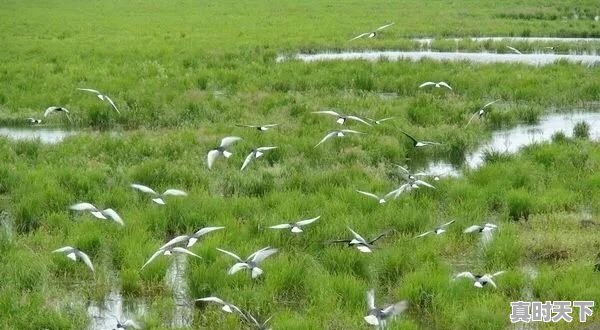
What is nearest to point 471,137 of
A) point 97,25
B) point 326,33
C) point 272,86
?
point 272,86

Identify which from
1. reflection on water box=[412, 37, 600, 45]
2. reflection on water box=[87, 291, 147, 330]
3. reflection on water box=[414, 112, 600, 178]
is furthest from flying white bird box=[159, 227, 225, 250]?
reflection on water box=[412, 37, 600, 45]

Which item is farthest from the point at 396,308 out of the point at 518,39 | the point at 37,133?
the point at 518,39

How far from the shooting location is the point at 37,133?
50.0 feet

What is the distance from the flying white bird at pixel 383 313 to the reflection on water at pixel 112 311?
2.12m

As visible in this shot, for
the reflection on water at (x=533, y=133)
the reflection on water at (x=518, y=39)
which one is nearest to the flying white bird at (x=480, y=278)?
the reflection on water at (x=533, y=133)

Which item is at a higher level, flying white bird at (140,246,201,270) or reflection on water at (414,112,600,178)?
flying white bird at (140,246,201,270)

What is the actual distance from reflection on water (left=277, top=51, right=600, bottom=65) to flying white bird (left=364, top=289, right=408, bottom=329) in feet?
50.8

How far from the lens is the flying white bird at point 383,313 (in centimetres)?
674

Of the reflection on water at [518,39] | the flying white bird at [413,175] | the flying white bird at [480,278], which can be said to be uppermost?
the flying white bird at [480,278]

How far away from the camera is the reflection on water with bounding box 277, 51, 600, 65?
22.2 meters

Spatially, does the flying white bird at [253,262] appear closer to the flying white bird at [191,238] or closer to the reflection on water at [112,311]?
the flying white bird at [191,238]

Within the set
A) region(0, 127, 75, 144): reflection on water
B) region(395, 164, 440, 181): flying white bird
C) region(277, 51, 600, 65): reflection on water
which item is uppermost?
region(395, 164, 440, 181): flying white bird

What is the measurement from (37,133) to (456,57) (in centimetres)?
1322

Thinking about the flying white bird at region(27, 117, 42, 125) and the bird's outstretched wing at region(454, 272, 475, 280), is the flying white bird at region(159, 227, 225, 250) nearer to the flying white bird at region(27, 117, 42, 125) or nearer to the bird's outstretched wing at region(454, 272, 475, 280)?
the bird's outstretched wing at region(454, 272, 475, 280)
